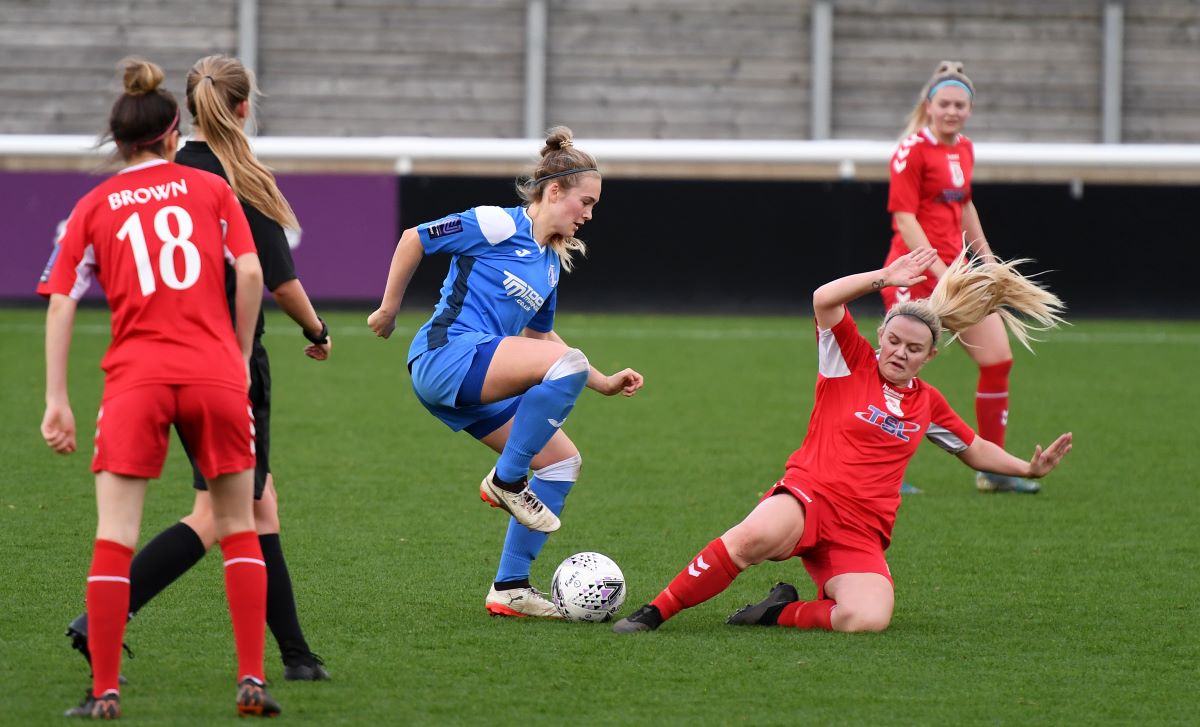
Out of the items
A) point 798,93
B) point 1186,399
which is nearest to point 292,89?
point 798,93

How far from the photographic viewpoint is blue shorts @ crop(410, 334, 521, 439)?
4547 millimetres

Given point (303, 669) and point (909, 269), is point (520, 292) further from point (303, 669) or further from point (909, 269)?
point (303, 669)

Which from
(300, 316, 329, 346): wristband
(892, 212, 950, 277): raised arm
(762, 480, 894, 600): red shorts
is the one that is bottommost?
(762, 480, 894, 600): red shorts

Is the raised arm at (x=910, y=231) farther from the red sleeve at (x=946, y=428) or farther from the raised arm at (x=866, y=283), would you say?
the raised arm at (x=866, y=283)

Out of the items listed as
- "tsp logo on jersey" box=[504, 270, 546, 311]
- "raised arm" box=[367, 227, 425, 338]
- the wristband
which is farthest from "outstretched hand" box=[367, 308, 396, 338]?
the wristband

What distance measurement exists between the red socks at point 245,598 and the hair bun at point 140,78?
3.38 ft

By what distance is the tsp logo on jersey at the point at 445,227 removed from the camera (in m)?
4.60

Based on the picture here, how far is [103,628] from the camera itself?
3.35 m

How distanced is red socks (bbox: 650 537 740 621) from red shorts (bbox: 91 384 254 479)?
1.54 m

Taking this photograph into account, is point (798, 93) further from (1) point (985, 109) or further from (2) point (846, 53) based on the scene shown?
(1) point (985, 109)

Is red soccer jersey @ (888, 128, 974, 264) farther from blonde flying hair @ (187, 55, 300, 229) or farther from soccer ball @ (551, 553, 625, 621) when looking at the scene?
blonde flying hair @ (187, 55, 300, 229)

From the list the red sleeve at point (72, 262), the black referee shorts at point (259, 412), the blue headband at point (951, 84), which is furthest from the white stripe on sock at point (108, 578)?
the blue headband at point (951, 84)

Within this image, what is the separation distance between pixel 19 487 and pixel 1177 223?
1220 cm

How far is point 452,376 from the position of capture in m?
4.56
